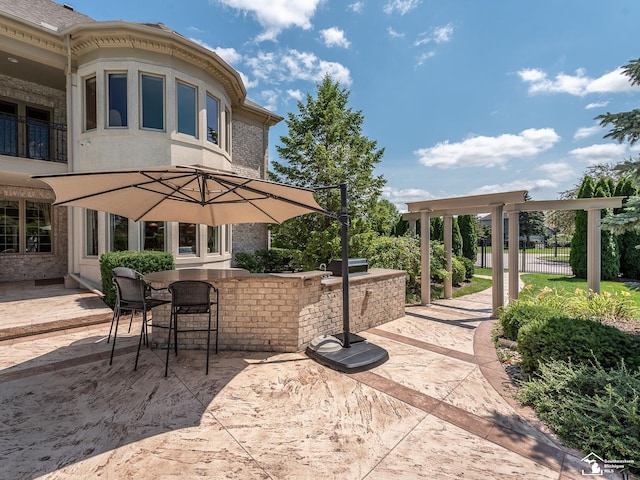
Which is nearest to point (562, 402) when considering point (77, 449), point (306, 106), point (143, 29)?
point (77, 449)

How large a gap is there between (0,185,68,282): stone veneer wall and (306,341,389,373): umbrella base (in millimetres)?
10547

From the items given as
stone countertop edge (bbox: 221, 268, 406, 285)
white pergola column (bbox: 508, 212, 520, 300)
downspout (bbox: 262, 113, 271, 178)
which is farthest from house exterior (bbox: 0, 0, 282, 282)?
white pergola column (bbox: 508, 212, 520, 300)

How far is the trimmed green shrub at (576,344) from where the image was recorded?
3576 millimetres

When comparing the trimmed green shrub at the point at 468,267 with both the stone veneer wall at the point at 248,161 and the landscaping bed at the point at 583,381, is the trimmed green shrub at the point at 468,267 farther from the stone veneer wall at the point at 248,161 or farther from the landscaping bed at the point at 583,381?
the stone veneer wall at the point at 248,161

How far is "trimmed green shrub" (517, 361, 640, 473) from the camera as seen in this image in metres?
2.59

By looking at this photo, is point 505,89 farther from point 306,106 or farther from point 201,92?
point 201,92

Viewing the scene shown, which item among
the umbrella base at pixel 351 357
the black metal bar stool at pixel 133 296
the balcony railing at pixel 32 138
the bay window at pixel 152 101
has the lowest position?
the umbrella base at pixel 351 357

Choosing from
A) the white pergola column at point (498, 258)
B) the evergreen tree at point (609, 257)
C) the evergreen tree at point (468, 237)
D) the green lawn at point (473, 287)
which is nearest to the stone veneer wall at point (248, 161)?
the green lawn at point (473, 287)

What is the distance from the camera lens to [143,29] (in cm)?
807

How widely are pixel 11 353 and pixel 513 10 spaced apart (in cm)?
1205

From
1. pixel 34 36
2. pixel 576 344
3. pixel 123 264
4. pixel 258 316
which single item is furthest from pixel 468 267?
pixel 34 36

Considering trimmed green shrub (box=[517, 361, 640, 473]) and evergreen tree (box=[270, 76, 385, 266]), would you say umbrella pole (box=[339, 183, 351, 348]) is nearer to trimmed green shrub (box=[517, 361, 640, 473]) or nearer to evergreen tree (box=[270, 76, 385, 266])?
trimmed green shrub (box=[517, 361, 640, 473])

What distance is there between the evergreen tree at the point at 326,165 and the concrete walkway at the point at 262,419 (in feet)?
22.4

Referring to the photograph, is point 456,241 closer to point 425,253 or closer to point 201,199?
point 425,253
